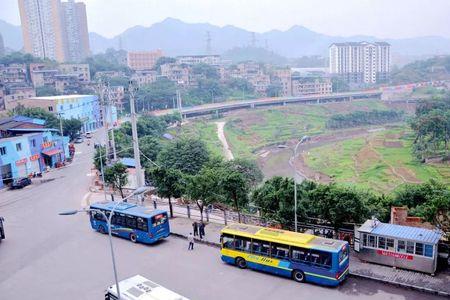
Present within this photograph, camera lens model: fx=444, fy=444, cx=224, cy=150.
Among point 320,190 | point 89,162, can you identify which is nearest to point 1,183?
point 89,162

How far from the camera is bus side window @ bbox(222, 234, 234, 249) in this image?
16.8 metres

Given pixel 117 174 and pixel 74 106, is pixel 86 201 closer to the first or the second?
pixel 117 174

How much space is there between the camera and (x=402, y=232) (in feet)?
51.1

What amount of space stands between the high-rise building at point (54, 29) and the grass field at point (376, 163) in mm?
120115

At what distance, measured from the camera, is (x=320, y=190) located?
18.2 metres

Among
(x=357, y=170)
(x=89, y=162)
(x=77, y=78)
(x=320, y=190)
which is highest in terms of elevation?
(x=77, y=78)

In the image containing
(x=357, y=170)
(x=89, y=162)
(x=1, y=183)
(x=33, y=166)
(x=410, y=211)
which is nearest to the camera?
(x=410, y=211)

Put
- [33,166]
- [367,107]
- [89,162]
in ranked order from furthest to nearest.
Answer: [367,107]
[89,162]
[33,166]

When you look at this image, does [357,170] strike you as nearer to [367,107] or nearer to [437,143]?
[437,143]

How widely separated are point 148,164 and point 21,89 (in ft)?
178

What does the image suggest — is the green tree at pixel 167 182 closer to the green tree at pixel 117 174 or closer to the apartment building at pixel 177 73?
the green tree at pixel 117 174

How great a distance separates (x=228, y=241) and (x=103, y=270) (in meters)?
4.97

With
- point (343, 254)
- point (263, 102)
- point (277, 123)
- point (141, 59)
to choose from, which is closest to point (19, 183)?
point (343, 254)

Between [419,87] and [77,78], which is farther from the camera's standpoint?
[419,87]
